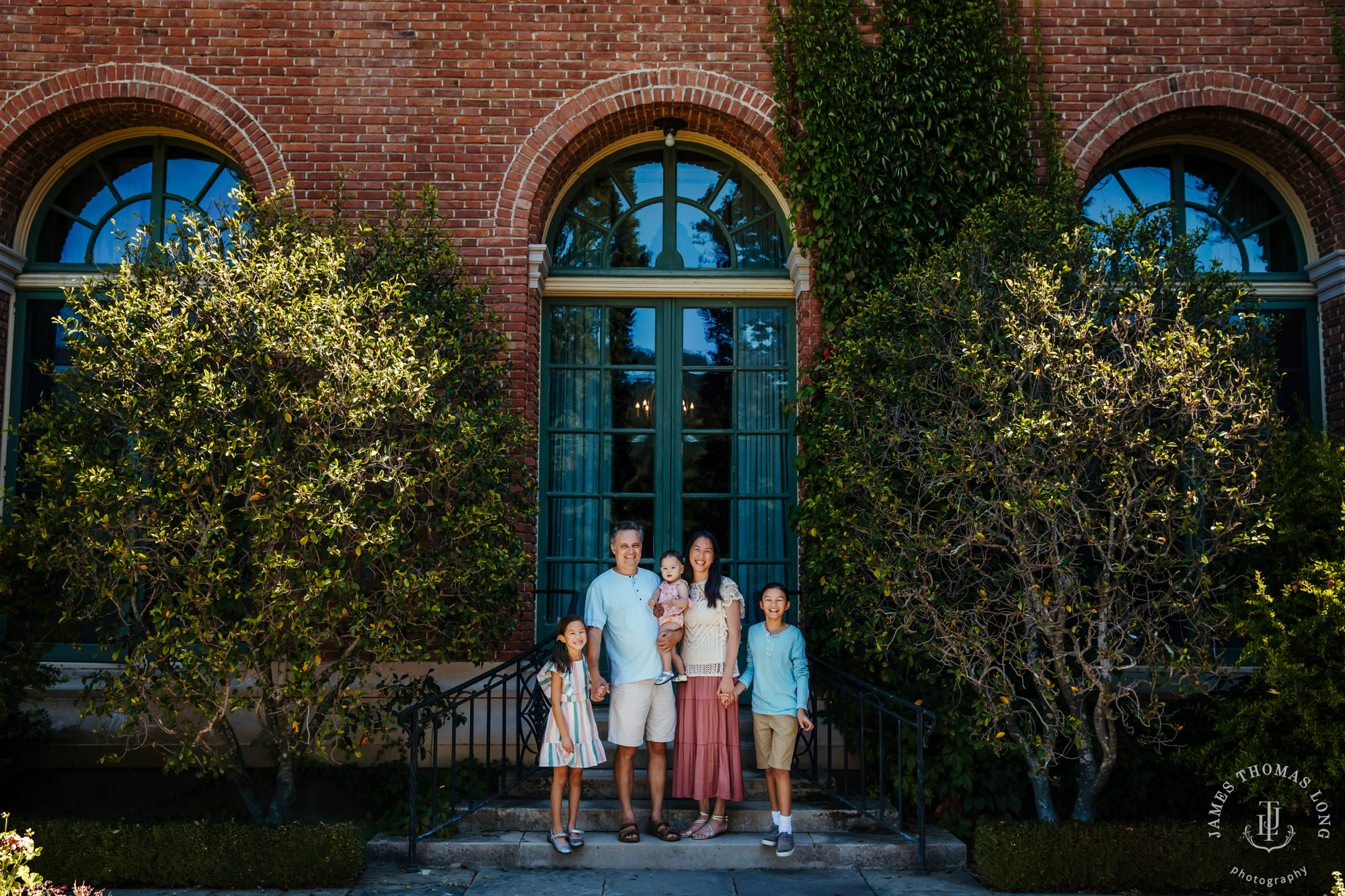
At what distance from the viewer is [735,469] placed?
7.79m

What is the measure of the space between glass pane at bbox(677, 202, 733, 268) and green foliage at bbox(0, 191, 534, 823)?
280 centimetres

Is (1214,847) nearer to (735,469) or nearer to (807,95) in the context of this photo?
(735,469)

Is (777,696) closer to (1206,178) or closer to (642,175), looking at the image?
(642,175)

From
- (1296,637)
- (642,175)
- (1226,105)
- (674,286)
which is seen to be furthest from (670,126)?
(1296,637)

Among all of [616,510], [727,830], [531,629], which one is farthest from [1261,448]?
[531,629]

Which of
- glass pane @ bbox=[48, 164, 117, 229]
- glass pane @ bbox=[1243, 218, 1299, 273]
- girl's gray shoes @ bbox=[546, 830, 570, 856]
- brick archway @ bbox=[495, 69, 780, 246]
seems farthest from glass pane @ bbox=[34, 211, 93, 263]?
glass pane @ bbox=[1243, 218, 1299, 273]

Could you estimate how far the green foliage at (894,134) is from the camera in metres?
7.11

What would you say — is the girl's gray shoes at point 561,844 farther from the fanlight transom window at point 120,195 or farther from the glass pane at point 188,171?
the glass pane at point 188,171

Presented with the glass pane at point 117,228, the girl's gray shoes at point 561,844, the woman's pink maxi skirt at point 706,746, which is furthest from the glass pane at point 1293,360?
the glass pane at point 117,228

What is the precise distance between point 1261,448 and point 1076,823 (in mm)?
2478

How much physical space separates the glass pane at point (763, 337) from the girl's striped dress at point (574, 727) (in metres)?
3.40

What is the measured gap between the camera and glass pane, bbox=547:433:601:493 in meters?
7.77

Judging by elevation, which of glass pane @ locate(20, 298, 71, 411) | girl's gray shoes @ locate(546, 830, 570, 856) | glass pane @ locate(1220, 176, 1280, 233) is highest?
glass pane @ locate(1220, 176, 1280, 233)

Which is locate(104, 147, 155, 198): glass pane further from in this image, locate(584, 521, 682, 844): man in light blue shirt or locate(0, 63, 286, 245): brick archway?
locate(584, 521, 682, 844): man in light blue shirt
